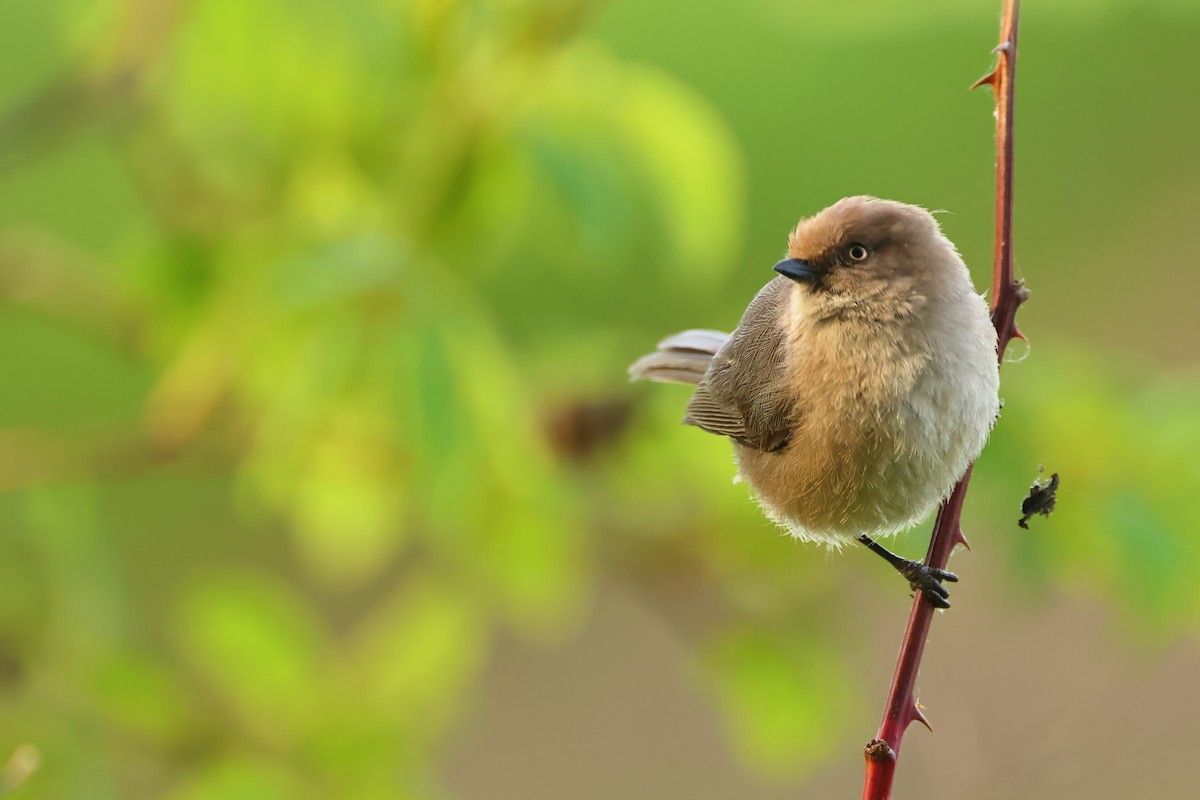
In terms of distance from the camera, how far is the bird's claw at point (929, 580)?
1.03 m

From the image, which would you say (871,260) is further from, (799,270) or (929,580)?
(929,580)

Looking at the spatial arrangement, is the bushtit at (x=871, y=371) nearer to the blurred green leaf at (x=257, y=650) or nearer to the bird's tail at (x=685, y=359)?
the bird's tail at (x=685, y=359)

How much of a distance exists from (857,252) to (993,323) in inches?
10.8

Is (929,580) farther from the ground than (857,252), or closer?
closer

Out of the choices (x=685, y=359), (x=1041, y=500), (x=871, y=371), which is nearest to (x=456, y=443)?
(x=685, y=359)

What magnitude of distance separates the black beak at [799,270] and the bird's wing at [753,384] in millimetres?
261

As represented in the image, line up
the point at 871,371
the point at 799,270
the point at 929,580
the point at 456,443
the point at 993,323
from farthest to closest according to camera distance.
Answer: the point at 456,443, the point at 871,371, the point at 799,270, the point at 993,323, the point at 929,580

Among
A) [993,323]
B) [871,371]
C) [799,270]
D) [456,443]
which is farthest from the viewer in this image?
[456,443]

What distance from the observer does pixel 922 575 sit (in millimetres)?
1057

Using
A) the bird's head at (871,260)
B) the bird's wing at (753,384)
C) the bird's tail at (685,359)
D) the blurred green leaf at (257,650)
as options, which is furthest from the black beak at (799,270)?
the blurred green leaf at (257,650)

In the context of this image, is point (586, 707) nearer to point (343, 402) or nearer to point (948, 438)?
point (343, 402)

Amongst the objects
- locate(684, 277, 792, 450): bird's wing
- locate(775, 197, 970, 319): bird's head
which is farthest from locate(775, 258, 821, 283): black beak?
locate(684, 277, 792, 450): bird's wing

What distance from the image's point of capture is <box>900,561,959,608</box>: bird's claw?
1.03 m

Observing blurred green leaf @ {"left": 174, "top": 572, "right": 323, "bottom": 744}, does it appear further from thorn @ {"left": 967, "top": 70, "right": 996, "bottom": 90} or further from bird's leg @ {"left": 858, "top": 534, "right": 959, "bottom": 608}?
thorn @ {"left": 967, "top": 70, "right": 996, "bottom": 90}
